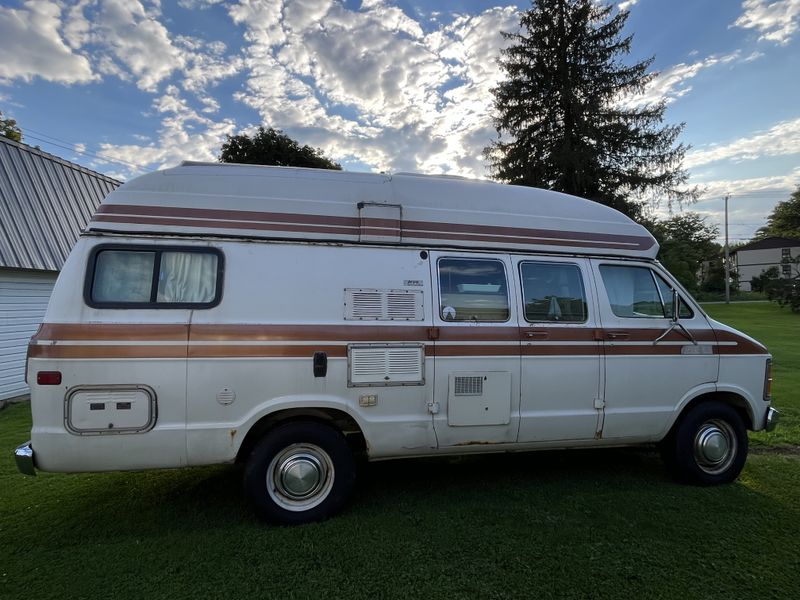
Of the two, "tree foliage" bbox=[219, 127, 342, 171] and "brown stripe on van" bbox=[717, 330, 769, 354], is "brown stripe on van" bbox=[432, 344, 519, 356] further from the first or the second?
"tree foliage" bbox=[219, 127, 342, 171]

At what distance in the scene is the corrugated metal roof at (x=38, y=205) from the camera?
28.9 feet

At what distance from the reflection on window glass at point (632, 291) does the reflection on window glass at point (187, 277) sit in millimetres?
3509

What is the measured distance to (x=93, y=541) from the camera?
11.5ft

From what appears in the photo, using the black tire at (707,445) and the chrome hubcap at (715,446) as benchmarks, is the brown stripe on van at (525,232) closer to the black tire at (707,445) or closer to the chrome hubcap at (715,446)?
the black tire at (707,445)

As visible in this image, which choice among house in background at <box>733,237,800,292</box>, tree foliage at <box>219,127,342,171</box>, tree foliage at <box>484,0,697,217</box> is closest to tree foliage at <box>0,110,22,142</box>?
tree foliage at <box>219,127,342,171</box>

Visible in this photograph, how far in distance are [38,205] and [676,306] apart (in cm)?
1128

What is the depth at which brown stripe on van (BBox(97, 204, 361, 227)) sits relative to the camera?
3.62 metres

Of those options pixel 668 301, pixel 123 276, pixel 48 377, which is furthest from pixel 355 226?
pixel 668 301

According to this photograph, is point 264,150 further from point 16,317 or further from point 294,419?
point 294,419

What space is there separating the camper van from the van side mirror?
0.02 m

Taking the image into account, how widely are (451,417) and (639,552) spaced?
1.65 metres

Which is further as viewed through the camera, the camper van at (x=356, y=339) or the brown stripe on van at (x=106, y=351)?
the camper van at (x=356, y=339)

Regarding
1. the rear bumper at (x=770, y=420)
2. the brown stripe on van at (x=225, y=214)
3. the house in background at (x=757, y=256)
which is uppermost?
the house in background at (x=757, y=256)

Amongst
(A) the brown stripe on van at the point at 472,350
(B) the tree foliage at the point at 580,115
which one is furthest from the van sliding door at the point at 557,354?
(B) the tree foliage at the point at 580,115
